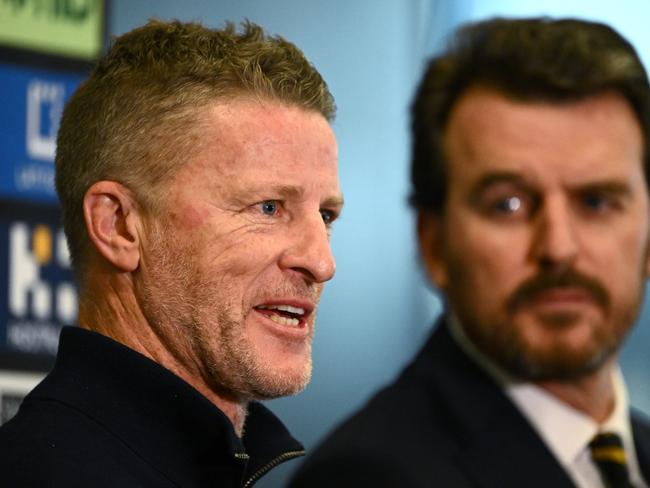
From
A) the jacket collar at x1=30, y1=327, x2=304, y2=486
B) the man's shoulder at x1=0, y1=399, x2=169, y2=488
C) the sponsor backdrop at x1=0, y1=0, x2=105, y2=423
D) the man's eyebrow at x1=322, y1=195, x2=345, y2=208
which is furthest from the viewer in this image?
the sponsor backdrop at x1=0, y1=0, x2=105, y2=423

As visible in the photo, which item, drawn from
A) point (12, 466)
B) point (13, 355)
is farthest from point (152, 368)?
point (13, 355)

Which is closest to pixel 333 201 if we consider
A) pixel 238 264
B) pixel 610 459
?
pixel 238 264

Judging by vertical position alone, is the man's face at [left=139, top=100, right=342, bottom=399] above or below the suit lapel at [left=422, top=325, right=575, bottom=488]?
above

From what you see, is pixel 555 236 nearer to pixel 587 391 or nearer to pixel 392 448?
pixel 587 391

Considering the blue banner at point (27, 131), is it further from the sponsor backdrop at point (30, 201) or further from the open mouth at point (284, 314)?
the open mouth at point (284, 314)

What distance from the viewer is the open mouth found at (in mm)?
1397

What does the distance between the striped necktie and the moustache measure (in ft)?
0.43

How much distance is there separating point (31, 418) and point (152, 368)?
0.12m

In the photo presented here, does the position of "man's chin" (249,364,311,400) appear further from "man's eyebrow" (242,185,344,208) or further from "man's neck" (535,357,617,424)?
"man's neck" (535,357,617,424)

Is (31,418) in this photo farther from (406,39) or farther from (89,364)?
(406,39)

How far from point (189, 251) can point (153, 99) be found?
14 cm

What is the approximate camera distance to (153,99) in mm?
1408

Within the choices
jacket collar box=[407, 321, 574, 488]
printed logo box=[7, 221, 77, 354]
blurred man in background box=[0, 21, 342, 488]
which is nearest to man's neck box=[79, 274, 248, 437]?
blurred man in background box=[0, 21, 342, 488]

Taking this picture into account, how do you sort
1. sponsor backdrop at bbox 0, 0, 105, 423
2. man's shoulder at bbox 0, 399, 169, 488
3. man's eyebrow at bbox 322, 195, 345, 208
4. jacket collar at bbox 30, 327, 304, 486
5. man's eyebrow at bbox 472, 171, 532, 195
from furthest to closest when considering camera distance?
sponsor backdrop at bbox 0, 0, 105, 423 < man's eyebrow at bbox 472, 171, 532, 195 < man's eyebrow at bbox 322, 195, 345, 208 < jacket collar at bbox 30, 327, 304, 486 < man's shoulder at bbox 0, 399, 169, 488
